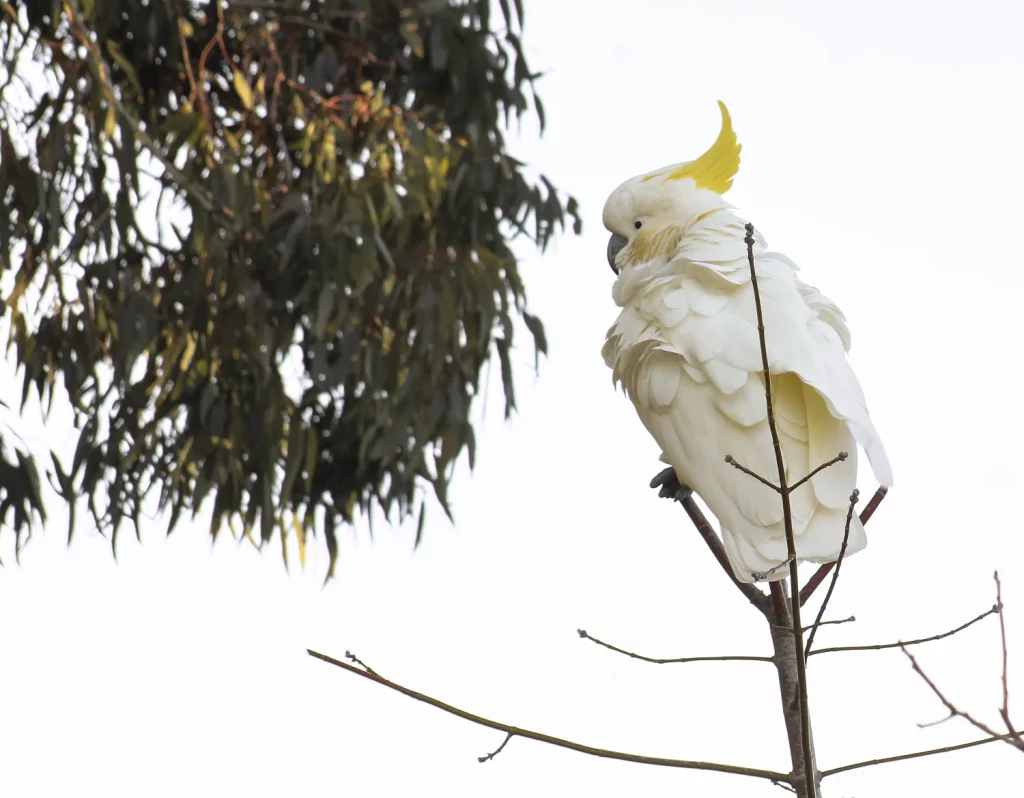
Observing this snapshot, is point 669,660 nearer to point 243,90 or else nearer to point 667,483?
point 667,483

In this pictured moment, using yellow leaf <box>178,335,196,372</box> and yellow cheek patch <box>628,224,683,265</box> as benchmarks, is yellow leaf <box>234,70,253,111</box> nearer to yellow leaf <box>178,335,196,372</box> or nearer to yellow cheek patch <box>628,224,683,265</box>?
yellow leaf <box>178,335,196,372</box>

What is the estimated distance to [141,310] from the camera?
261 centimetres

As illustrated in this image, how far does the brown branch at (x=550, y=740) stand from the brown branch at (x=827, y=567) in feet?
0.86

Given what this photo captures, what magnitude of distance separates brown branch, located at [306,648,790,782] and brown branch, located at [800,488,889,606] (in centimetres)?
26

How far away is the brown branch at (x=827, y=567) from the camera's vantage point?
3.88ft

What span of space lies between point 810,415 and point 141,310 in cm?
179

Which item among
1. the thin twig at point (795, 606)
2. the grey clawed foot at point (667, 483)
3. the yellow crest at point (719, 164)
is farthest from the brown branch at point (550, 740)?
the yellow crest at point (719, 164)

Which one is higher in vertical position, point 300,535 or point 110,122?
point 110,122

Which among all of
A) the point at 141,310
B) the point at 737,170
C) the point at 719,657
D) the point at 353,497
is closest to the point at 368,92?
the point at 141,310

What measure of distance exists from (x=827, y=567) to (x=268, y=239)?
5.93ft

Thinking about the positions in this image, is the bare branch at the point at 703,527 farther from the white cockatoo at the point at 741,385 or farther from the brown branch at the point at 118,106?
the brown branch at the point at 118,106

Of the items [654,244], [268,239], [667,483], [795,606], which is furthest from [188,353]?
[795,606]

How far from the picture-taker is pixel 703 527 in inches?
50.4

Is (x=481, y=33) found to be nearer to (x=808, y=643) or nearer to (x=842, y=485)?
(x=842, y=485)
